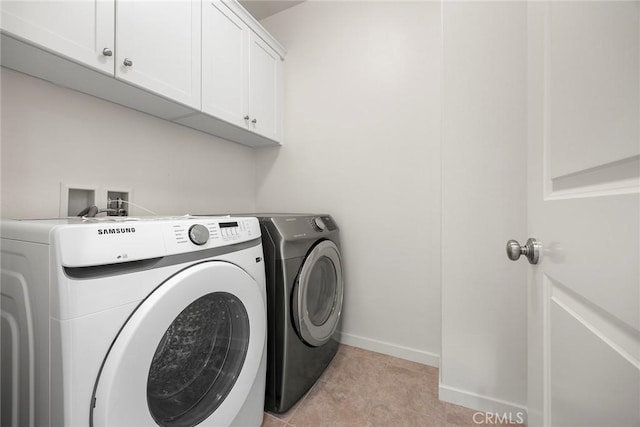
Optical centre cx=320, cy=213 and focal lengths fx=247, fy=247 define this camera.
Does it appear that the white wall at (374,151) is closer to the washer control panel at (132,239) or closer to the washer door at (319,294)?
the washer door at (319,294)

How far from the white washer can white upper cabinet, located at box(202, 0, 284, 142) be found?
0.94 meters

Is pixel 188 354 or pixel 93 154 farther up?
pixel 93 154

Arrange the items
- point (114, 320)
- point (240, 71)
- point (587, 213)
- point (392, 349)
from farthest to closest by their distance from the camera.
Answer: point (392, 349) < point (240, 71) < point (114, 320) < point (587, 213)

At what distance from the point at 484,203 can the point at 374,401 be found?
111cm

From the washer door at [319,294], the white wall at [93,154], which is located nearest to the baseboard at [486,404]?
the washer door at [319,294]

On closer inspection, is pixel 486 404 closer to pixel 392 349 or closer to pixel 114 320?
pixel 392 349

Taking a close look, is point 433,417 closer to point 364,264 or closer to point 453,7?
point 364,264

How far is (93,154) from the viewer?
3.93 ft

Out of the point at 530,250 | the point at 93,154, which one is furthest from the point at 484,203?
the point at 93,154

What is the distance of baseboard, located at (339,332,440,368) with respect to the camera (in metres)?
1.57

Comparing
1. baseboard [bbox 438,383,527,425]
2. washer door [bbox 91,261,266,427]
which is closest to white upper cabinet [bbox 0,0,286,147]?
washer door [bbox 91,261,266,427]

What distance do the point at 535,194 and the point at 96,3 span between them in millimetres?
1607

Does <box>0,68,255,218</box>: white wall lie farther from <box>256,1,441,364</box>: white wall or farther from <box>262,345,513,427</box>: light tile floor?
<box>262,345,513,427</box>: light tile floor

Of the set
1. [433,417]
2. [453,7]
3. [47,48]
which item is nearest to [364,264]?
[433,417]
